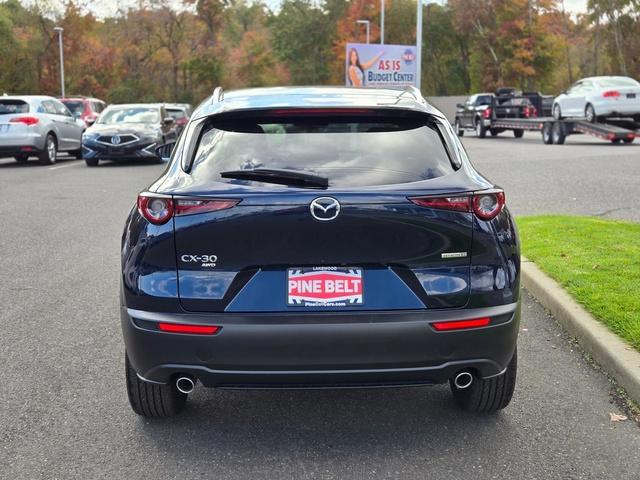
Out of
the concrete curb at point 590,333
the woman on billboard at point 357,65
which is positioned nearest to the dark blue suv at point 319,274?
the concrete curb at point 590,333

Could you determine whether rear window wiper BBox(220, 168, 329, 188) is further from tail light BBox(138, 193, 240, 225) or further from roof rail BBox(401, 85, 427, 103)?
roof rail BBox(401, 85, 427, 103)

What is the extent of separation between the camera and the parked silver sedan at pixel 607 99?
24703mm

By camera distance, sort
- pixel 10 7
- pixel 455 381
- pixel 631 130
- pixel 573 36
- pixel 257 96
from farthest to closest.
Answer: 1. pixel 573 36
2. pixel 10 7
3. pixel 631 130
4. pixel 257 96
5. pixel 455 381

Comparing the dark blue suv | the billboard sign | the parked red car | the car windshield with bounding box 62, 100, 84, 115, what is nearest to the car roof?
the dark blue suv

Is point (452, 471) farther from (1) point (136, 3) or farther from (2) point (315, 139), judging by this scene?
(1) point (136, 3)

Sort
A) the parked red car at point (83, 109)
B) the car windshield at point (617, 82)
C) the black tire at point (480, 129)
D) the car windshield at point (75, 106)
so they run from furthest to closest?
the black tire at point (480, 129) → the car windshield at point (75, 106) → the parked red car at point (83, 109) → the car windshield at point (617, 82)

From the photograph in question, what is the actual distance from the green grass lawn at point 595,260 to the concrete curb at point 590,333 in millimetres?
67

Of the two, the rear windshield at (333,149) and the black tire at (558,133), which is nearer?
the rear windshield at (333,149)

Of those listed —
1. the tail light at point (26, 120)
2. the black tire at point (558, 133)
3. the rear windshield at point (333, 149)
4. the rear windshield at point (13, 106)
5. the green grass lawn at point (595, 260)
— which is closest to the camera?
the rear windshield at point (333, 149)

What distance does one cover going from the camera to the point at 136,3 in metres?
67.2

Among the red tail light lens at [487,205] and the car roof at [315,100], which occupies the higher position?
the car roof at [315,100]

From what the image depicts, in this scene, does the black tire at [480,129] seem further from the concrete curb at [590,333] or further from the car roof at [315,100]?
the car roof at [315,100]

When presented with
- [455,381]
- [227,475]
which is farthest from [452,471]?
[227,475]

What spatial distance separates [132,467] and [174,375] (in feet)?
1.42
